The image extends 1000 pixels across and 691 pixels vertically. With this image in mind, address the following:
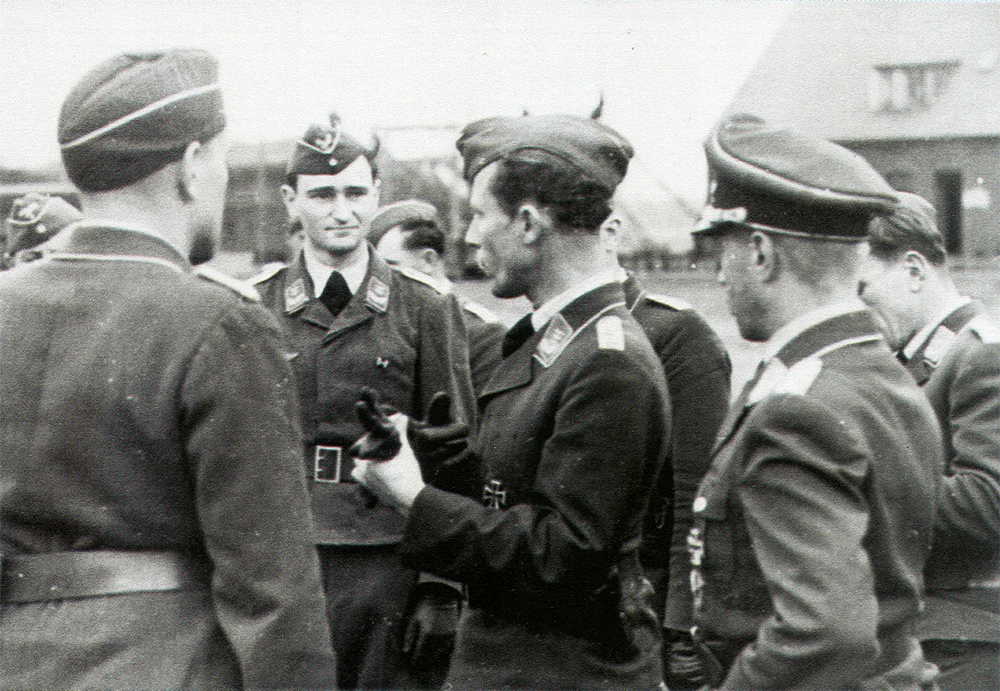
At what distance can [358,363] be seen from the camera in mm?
3574

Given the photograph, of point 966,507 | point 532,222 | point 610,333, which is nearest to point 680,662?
point 966,507

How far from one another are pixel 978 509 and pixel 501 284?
1.42 m

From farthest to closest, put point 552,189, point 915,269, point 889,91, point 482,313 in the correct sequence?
point 889,91
point 482,313
point 915,269
point 552,189

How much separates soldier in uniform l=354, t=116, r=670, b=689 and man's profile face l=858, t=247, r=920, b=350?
4.74ft

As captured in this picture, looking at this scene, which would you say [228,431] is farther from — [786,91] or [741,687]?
[786,91]

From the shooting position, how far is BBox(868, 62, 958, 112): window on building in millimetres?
7807

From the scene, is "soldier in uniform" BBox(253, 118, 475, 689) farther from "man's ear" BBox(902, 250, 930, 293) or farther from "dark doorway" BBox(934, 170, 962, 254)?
"dark doorway" BBox(934, 170, 962, 254)

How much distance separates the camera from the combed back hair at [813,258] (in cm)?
208

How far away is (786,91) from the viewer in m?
10.1

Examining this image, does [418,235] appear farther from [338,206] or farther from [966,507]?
[966,507]

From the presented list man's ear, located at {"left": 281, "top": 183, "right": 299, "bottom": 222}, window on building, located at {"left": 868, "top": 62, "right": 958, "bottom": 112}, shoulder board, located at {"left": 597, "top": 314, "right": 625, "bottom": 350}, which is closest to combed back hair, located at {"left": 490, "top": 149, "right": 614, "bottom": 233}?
shoulder board, located at {"left": 597, "top": 314, "right": 625, "bottom": 350}

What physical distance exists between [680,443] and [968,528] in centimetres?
106

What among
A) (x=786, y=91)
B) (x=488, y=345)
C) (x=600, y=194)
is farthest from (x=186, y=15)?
(x=786, y=91)

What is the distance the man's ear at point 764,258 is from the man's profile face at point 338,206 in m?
1.93
